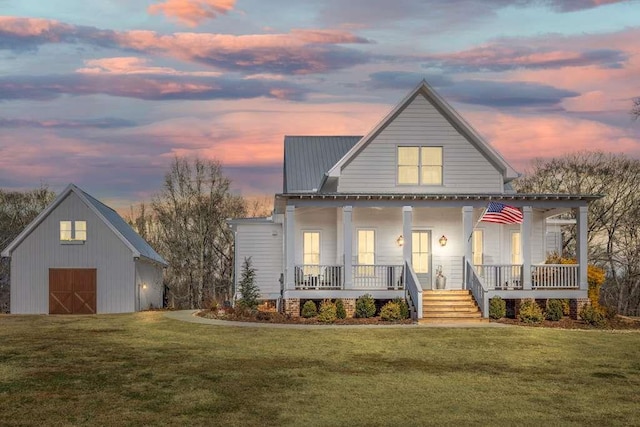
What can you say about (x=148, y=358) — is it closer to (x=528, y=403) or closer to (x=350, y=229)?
(x=528, y=403)

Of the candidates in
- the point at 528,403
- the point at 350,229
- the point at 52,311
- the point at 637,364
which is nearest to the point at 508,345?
the point at 637,364

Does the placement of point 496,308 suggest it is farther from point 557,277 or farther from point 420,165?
point 420,165

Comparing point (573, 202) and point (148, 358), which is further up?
point (573, 202)

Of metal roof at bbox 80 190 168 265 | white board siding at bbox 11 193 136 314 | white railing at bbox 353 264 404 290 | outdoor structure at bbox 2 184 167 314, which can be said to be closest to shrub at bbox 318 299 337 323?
white railing at bbox 353 264 404 290

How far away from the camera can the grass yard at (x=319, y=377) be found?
1225 centimetres

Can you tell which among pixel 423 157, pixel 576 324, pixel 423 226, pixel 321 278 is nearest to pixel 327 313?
pixel 321 278

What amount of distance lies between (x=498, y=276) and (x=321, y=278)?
268 inches

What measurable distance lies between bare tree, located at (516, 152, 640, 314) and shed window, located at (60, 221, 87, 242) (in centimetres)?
3237

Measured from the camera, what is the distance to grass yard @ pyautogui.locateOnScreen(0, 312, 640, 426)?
12.2m

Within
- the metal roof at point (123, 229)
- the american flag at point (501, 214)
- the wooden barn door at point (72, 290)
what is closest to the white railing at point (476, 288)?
the american flag at point (501, 214)

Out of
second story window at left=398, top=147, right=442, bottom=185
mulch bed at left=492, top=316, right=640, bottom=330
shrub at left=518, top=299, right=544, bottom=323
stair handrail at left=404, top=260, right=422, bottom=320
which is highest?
second story window at left=398, top=147, right=442, bottom=185

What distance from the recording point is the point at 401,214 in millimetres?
31531

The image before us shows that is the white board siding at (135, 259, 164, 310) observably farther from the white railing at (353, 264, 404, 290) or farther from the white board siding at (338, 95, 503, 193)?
the white board siding at (338, 95, 503, 193)

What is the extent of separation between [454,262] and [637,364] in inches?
536
